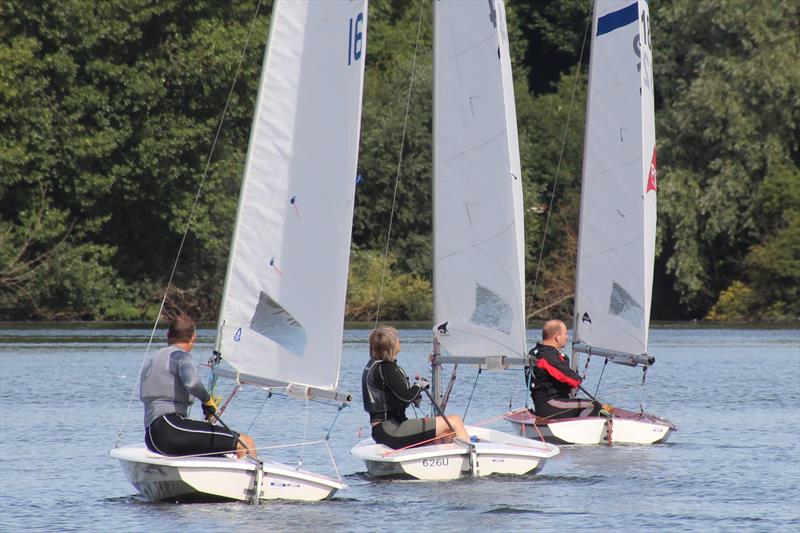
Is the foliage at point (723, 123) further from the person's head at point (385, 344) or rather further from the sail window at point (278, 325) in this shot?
the sail window at point (278, 325)

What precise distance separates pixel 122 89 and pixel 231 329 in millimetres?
37236

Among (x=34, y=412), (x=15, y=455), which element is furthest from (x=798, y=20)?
(x=15, y=455)

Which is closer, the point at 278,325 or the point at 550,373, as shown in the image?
the point at 278,325

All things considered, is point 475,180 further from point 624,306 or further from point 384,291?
point 384,291

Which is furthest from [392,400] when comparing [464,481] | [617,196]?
[617,196]

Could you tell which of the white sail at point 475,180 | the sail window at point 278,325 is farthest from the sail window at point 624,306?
the sail window at point 278,325

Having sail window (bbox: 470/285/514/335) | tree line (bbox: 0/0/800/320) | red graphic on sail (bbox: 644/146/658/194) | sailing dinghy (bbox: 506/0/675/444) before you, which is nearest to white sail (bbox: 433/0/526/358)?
sail window (bbox: 470/285/514/335)

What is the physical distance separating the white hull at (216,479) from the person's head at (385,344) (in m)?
1.61

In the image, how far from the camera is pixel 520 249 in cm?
2109

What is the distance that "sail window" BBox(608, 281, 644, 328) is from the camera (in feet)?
82.3

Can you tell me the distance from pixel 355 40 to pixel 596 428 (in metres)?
7.22

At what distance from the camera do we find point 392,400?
17.2m

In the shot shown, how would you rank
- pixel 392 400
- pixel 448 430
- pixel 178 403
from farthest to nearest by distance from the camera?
pixel 448 430, pixel 392 400, pixel 178 403

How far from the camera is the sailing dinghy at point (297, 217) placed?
16.0 meters
